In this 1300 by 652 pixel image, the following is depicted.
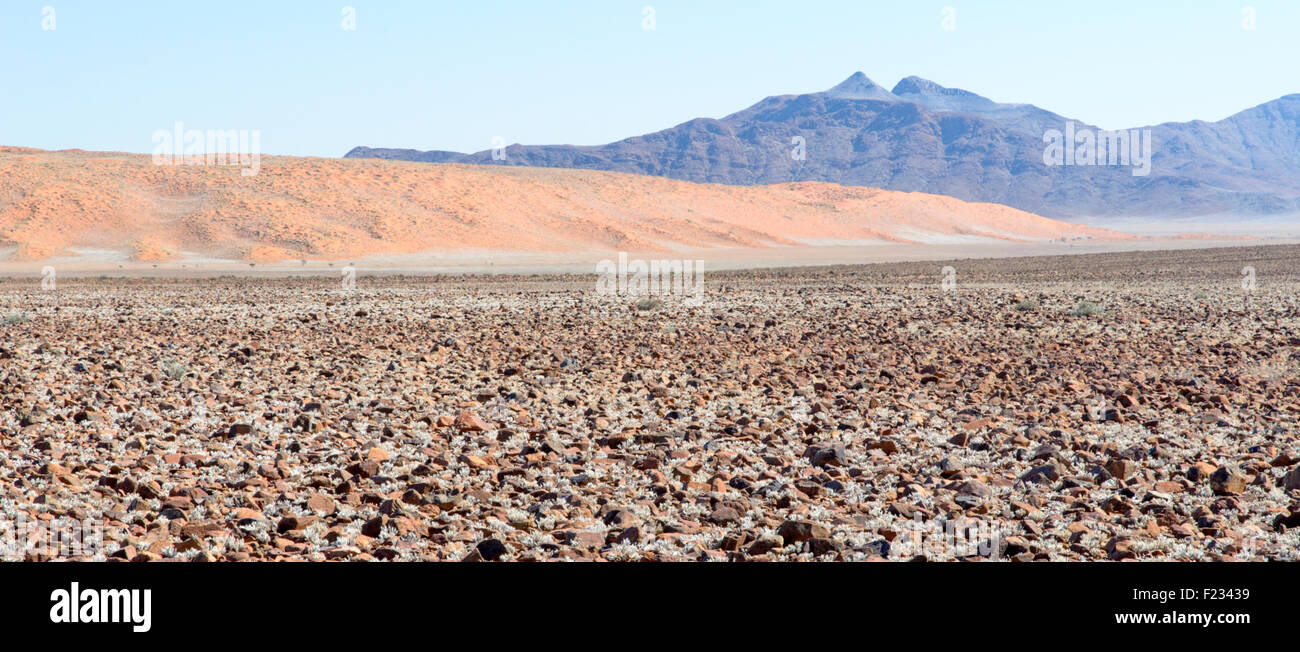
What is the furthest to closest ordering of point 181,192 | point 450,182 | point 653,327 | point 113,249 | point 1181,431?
point 450,182
point 181,192
point 113,249
point 653,327
point 1181,431

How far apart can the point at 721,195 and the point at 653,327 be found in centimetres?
8156

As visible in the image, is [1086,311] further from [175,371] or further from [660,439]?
[175,371]

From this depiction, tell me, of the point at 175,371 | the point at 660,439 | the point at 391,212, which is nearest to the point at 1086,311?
the point at 660,439

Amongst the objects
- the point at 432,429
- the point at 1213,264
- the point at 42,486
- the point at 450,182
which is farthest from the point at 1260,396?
the point at 450,182

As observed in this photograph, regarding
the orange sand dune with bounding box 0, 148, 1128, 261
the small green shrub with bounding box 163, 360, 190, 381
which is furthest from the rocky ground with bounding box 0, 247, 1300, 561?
the orange sand dune with bounding box 0, 148, 1128, 261

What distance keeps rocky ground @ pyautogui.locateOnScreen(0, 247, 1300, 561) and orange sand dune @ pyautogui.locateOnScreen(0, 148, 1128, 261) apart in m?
44.4

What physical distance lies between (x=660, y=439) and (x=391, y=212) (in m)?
64.2

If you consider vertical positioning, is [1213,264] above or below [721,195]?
below

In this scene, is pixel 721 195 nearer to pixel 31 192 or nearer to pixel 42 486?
pixel 31 192

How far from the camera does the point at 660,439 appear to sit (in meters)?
7.39

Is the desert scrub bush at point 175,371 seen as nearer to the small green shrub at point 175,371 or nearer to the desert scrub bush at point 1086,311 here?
the small green shrub at point 175,371

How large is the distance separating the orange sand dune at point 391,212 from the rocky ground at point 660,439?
44.4 meters

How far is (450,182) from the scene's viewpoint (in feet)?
265
